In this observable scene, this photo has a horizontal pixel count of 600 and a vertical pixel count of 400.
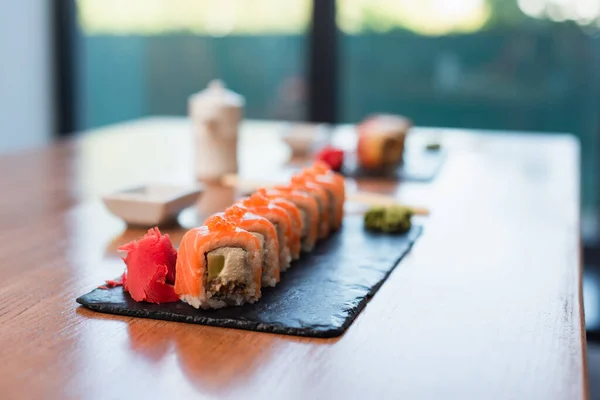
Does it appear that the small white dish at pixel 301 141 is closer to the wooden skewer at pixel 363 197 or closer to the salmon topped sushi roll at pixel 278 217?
the wooden skewer at pixel 363 197

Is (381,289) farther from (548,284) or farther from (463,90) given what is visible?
(463,90)

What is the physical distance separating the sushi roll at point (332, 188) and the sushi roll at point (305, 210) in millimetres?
105

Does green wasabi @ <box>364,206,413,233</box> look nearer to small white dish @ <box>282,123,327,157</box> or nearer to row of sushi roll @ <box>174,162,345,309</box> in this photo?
row of sushi roll @ <box>174,162,345,309</box>

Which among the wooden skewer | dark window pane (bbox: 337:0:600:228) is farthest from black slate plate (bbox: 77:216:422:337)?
dark window pane (bbox: 337:0:600:228)

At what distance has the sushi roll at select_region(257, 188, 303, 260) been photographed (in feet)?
4.26

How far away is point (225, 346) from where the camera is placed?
3.22 ft

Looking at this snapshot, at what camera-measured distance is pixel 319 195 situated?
1452 millimetres

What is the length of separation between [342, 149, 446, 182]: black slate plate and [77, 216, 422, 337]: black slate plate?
0.75 meters

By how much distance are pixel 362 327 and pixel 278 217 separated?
259mm

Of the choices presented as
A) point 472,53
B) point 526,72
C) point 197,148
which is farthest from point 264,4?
point 197,148

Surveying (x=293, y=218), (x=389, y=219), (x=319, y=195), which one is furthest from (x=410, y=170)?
(x=293, y=218)

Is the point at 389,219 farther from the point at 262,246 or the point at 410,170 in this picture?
the point at 410,170

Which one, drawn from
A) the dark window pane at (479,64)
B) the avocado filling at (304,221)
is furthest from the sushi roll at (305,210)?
the dark window pane at (479,64)

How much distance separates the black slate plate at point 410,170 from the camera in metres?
2.18
